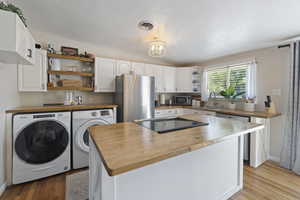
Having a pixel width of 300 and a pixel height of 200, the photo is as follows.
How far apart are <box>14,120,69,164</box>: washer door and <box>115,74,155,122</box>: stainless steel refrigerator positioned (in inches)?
42.0

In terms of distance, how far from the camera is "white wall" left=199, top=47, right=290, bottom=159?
2434mm

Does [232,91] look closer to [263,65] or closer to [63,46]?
[263,65]

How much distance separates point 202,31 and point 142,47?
1.36m

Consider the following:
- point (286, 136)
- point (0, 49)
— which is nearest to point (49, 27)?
point (0, 49)

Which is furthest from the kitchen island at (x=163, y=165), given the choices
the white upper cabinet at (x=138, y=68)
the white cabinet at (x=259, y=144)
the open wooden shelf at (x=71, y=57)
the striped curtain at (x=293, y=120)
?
the white upper cabinet at (x=138, y=68)

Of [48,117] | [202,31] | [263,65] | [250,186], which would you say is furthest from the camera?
[263,65]

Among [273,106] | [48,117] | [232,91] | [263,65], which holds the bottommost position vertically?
[48,117]

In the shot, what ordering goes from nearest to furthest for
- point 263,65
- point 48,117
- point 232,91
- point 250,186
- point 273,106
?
point 250,186 → point 48,117 → point 273,106 → point 263,65 → point 232,91

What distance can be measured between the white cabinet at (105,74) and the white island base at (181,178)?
1.84 meters

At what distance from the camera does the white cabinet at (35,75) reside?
2.24 m

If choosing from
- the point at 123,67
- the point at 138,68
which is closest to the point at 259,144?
the point at 138,68

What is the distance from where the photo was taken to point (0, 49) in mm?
1171

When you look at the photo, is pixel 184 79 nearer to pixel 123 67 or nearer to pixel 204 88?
pixel 204 88

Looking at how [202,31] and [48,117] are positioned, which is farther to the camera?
[202,31]
